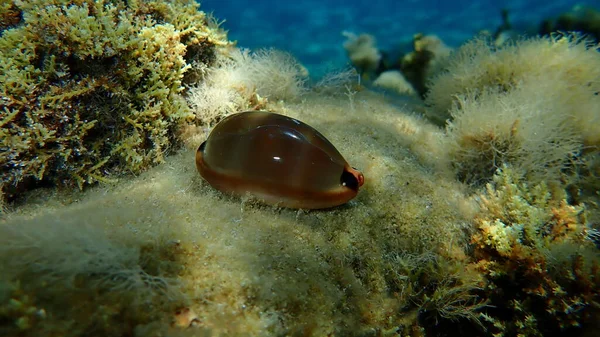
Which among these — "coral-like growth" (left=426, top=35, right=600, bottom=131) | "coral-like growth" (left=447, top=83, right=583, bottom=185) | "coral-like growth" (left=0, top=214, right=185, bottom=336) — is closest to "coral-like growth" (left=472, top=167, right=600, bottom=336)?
"coral-like growth" (left=447, top=83, right=583, bottom=185)

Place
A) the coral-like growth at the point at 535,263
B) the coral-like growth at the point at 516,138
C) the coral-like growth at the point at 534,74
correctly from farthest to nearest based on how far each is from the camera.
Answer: the coral-like growth at the point at 534,74, the coral-like growth at the point at 516,138, the coral-like growth at the point at 535,263

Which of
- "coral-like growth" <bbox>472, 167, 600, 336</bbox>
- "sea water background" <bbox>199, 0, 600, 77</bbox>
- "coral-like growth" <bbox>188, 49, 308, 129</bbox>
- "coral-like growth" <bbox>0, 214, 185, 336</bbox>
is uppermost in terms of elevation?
"sea water background" <bbox>199, 0, 600, 77</bbox>

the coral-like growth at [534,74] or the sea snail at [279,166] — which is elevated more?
the coral-like growth at [534,74]

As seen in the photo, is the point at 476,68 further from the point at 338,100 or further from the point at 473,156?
Result: the point at 338,100

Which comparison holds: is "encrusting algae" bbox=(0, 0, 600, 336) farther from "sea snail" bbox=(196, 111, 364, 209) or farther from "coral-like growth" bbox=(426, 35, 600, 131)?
"sea snail" bbox=(196, 111, 364, 209)

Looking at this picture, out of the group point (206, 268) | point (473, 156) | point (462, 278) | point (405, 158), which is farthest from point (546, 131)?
point (206, 268)

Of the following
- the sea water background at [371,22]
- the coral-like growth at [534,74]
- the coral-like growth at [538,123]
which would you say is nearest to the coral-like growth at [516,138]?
the coral-like growth at [538,123]

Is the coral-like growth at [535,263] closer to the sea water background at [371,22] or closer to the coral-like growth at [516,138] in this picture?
the coral-like growth at [516,138]
